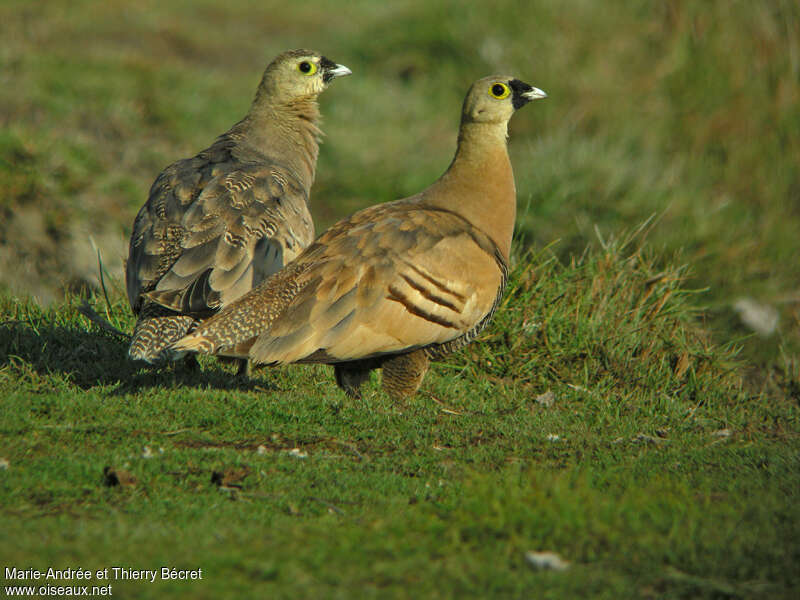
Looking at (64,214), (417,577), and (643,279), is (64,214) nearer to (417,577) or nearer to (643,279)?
(643,279)

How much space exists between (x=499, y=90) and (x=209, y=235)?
2.14 meters

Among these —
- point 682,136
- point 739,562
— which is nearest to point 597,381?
point 739,562

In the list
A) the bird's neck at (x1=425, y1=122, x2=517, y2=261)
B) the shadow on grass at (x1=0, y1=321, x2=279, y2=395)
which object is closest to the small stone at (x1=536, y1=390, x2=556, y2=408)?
the bird's neck at (x1=425, y1=122, x2=517, y2=261)

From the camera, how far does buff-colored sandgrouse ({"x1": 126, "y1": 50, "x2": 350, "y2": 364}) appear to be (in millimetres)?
5750

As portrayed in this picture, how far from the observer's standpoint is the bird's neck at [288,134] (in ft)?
24.4

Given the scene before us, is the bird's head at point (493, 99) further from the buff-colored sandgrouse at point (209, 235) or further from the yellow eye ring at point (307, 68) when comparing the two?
the yellow eye ring at point (307, 68)

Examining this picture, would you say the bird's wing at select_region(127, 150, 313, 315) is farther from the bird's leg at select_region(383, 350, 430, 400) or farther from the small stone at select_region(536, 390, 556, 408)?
the small stone at select_region(536, 390, 556, 408)

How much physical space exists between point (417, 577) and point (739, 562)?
1.22 m

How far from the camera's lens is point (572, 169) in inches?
414

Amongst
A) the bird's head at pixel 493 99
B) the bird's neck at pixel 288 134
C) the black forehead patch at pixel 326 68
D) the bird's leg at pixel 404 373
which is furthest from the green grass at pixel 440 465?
the black forehead patch at pixel 326 68

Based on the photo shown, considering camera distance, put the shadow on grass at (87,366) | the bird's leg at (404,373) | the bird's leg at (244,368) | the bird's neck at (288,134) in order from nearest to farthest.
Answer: the shadow on grass at (87,366) < the bird's leg at (404,373) < the bird's leg at (244,368) < the bird's neck at (288,134)

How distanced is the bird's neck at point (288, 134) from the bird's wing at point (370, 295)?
1.57 m

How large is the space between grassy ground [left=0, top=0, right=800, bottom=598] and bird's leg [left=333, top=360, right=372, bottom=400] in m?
0.29

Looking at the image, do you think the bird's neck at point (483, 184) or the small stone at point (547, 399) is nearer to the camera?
the bird's neck at point (483, 184)
